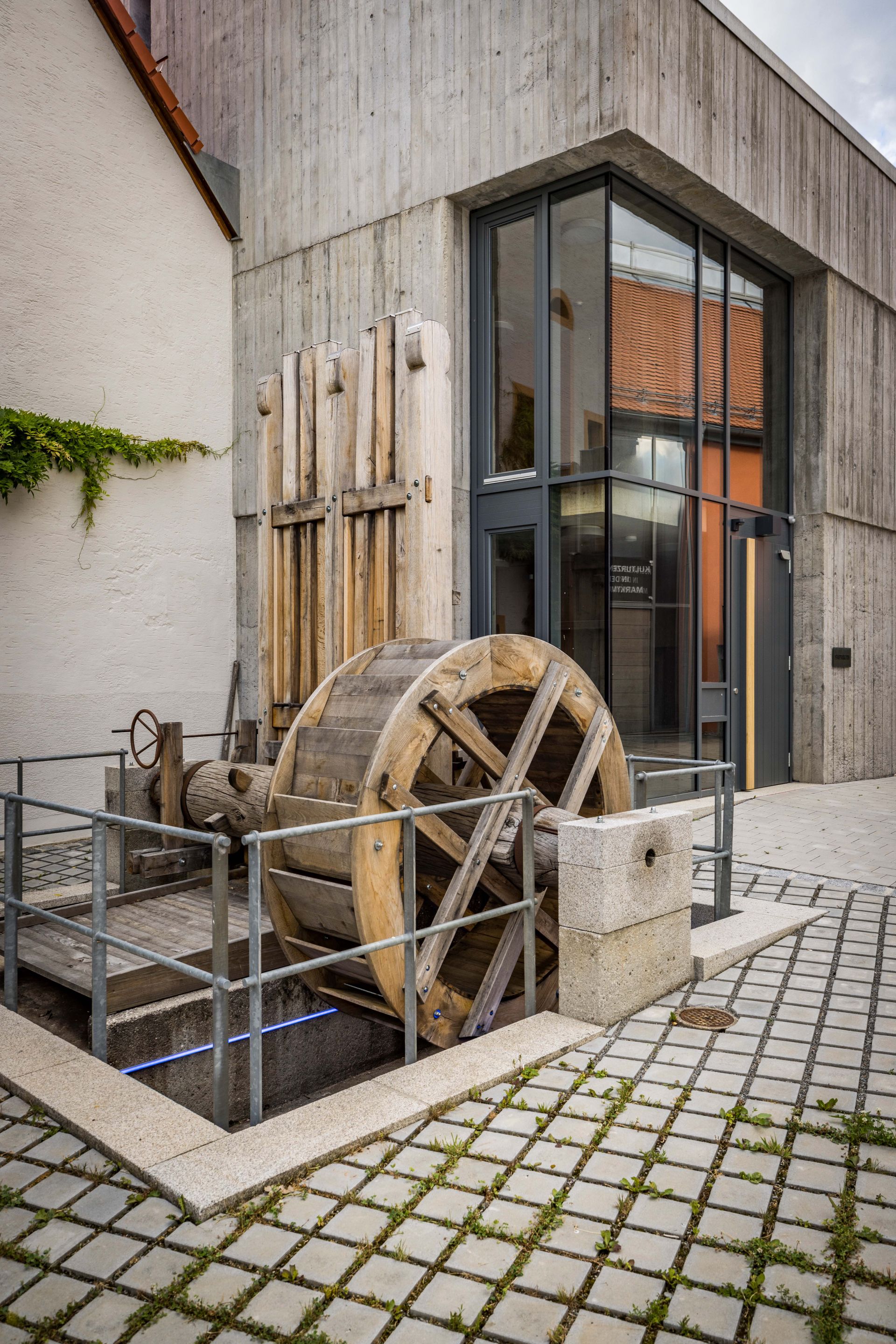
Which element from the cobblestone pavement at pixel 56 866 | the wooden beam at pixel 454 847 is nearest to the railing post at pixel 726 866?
the wooden beam at pixel 454 847

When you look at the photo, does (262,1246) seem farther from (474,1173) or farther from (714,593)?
(714,593)

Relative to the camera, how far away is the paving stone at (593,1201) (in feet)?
9.46

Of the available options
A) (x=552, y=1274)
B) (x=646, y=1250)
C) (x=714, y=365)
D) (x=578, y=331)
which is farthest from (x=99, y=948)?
(x=714, y=365)

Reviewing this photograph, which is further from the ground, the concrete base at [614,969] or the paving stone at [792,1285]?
the concrete base at [614,969]

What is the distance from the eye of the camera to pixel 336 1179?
305 cm

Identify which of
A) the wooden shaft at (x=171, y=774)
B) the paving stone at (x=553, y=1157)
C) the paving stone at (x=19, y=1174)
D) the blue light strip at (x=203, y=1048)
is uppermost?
the wooden shaft at (x=171, y=774)

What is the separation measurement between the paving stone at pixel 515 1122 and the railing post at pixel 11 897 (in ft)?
7.41

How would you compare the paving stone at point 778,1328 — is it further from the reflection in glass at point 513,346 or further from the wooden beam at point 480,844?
the reflection in glass at point 513,346

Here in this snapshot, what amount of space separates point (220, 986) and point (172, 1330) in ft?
3.80

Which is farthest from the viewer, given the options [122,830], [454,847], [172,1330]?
[122,830]

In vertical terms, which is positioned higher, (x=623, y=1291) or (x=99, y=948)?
(x=99, y=948)

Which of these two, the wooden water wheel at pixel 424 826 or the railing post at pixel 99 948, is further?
the wooden water wheel at pixel 424 826

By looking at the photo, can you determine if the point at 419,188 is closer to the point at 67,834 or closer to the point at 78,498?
the point at 78,498

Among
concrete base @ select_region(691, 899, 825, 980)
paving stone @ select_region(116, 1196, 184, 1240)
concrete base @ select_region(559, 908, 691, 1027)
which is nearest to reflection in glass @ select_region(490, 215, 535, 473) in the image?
concrete base @ select_region(691, 899, 825, 980)
